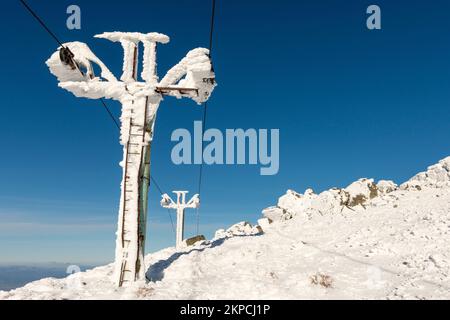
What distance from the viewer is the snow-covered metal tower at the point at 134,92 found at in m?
10.1

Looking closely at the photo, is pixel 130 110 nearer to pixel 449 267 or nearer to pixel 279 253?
pixel 279 253

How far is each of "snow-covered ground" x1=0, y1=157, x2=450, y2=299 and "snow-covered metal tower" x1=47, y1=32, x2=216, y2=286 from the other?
1.34 m

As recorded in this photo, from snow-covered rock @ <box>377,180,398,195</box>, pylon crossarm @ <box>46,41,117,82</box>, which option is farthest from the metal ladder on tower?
snow-covered rock @ <box>377,180,398,195</box>

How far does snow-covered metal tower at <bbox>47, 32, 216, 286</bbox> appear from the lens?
10102mm

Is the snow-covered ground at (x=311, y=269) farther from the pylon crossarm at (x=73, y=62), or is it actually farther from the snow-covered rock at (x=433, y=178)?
the snow-covered rock at (x=433, y=178)

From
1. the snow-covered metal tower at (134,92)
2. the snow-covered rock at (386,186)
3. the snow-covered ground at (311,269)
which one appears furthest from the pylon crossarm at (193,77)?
the snow-covered rock at (386,186)

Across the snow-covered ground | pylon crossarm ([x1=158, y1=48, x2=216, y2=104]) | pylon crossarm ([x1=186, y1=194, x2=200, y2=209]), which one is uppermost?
pylon crossarm ([x1=158, y1=48, x2=216, y2=104])

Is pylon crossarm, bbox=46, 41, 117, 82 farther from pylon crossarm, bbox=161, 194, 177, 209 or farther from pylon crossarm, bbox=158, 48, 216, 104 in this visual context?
pylon crossarm, bbox=161, 194, 177, 209

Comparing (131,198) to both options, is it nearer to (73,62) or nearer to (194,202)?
(73,62)

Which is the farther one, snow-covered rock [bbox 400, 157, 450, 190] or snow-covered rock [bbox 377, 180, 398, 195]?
snow-covered rock [bbox 377, 180, 398, 195]

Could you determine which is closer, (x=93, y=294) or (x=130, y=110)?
(x=93, y=294)
